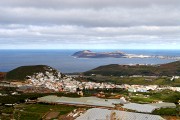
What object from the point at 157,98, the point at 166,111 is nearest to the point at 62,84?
the point at 157,98

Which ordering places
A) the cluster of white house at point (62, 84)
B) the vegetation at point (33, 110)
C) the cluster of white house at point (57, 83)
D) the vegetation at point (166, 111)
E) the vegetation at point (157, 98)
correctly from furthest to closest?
the cluster of white house at point (57, 83), the cluster of white house at point (62, 84), the vegetation at point (157, 98), the vegetation at point (166, 111), the vegetation at point (33, 110)

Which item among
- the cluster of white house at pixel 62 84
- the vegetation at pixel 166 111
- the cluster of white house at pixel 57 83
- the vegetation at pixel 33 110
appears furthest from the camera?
the cluster of white house at pixel 57 83

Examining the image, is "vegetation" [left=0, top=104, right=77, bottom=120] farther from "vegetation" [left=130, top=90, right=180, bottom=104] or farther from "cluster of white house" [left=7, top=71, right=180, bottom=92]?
"cluster of white house" [left=7, top=71, right=180, bottom=92]

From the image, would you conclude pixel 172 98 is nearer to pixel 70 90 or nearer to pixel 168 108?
pixel 168 108

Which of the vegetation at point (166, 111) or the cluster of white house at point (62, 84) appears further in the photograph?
the cluster of white house at point (62, 84)

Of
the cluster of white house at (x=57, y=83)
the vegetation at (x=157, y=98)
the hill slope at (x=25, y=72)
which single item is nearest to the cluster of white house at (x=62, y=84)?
the cluster of white house at (x=57, y=83)

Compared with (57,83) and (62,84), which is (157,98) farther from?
(57,83)

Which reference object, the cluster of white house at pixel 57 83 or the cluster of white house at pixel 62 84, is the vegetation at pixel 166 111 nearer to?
the cluster of white house at pixel 62 84


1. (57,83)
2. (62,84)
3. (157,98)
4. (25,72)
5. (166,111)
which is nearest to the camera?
(166,111)

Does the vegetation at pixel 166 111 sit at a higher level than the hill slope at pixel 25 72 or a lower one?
lower

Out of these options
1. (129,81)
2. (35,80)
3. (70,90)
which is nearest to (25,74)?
(35,80)

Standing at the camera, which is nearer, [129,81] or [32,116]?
[32,116]
